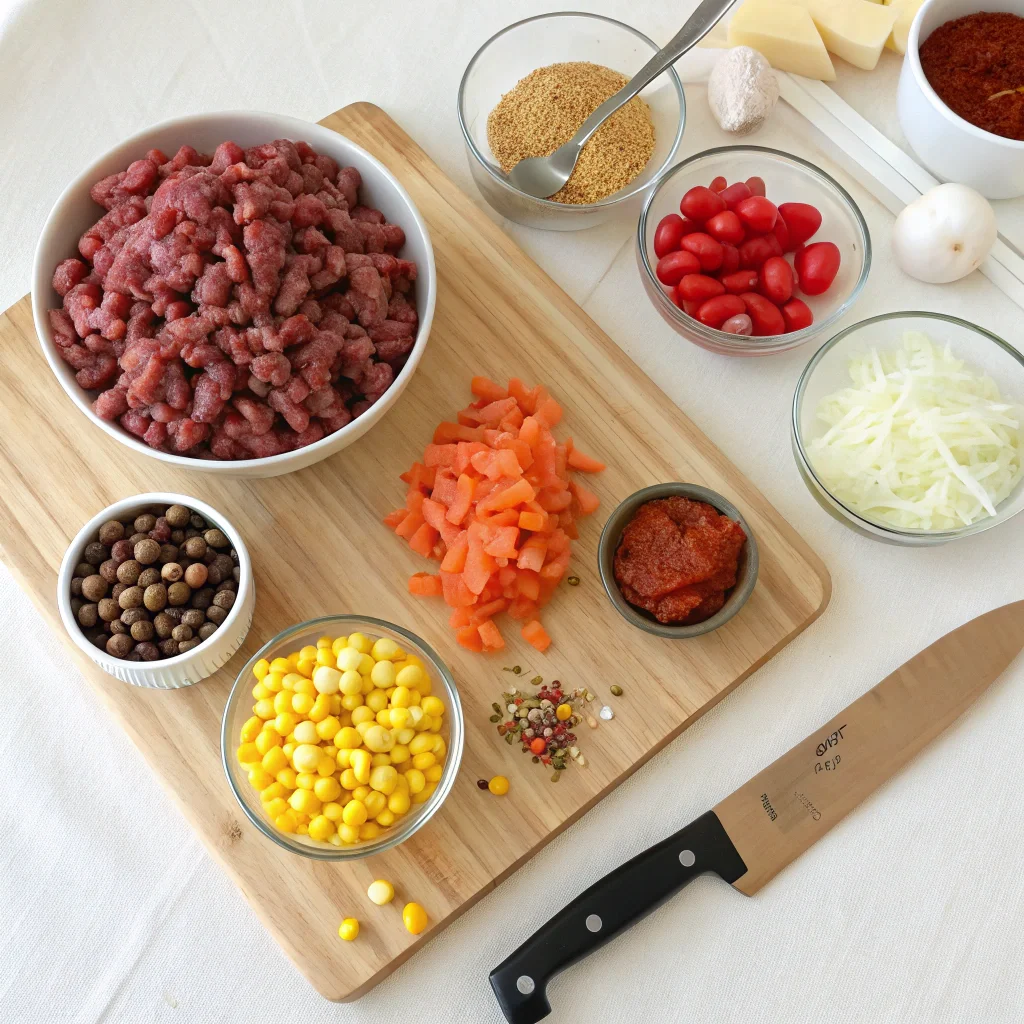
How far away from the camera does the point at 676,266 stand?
2.38 meters

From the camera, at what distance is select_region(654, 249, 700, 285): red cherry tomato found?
7.79 ft

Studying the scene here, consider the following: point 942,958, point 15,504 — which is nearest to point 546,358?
point 15,504

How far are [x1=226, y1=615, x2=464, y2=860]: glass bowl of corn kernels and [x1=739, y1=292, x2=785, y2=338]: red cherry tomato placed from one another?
1103 millimetres

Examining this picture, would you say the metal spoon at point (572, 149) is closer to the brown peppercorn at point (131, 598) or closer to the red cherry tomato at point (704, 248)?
the red cherry tomato at point (704, 248)

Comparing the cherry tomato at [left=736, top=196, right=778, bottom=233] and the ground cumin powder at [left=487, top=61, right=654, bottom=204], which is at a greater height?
the ground cumin powder at [left=487, top=61, right=654, bottom=204]

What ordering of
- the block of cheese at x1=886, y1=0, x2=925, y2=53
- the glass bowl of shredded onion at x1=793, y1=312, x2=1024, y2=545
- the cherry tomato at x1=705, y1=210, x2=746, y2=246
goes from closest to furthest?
the glass bowl of shredded onion at x1=793, y1=312, x2=1024, y2=545
the cherry tomato at x1=705, y1=210, x2=746, y2=246
the block of cheese at x1=886, y1=0, x2=925, y2=53

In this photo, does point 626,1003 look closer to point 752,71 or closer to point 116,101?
point 752,71

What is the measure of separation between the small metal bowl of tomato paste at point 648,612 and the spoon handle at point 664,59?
0.94m

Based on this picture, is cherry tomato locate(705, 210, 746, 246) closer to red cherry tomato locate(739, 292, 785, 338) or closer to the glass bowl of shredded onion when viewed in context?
red cherry tomato locate(739, 292, 785, 338)

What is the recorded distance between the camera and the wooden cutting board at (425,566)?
2.08m

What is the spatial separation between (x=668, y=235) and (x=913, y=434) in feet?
2.46

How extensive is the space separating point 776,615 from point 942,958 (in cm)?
83

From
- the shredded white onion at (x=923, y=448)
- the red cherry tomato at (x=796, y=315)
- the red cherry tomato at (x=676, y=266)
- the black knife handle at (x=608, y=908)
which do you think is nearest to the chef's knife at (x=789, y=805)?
the black knife handle at (x=608, y=908)

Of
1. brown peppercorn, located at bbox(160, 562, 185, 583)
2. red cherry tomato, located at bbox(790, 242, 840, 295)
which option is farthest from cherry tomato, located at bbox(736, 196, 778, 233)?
brown peppercorn, located at bbox(160, 562, 185, 583)
